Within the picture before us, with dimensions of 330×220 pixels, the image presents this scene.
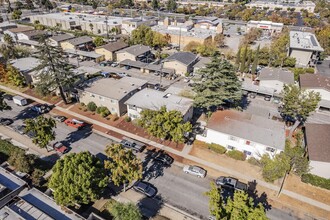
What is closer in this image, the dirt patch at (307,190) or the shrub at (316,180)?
the dirt patch at (307,190)

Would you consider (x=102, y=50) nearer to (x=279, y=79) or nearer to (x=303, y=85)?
(x=279, y=79)

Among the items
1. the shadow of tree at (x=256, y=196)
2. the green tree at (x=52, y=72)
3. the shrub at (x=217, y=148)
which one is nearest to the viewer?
the shadow of tree at (x=256, y=196)

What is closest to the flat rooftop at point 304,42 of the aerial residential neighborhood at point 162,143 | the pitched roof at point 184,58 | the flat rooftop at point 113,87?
the aerial residential neighborhood at point 162,143

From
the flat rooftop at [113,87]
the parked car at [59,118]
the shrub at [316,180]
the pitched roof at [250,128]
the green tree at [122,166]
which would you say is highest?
the green tree at [122,166]

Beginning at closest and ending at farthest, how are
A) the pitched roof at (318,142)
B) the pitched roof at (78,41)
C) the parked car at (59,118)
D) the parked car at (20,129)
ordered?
the pitched roof at (318,142) < the parked car at (20,129) < the parked car at (59,118) < the pitched roof at (78,41)

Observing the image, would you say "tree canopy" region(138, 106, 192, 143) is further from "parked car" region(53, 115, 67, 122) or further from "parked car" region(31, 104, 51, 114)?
"parked car" region(31, 104, 51, 114)

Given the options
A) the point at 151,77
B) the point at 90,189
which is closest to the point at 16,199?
the point at 90,189

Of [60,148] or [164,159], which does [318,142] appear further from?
[60,148]

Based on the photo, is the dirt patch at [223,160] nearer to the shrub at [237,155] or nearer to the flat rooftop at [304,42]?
the shrub at [237,155]

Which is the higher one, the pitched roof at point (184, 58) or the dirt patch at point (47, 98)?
the pitched roof at point (184, 58)
